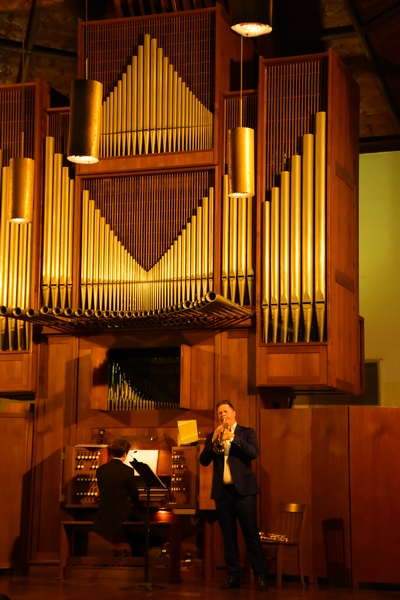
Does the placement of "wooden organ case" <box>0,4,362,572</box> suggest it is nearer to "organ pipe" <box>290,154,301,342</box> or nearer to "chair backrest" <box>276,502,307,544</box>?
"organ pipe" <box>290,154,301,342</box>

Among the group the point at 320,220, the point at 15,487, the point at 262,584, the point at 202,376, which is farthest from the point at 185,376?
the point at 262,584

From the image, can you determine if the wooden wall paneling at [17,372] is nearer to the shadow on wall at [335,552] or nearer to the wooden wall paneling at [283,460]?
the wooden wall paneling at [283,460]

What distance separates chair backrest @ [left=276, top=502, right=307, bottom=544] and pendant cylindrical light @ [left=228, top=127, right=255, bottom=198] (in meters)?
3.76

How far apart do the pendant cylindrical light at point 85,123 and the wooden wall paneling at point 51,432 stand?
15.5 feet

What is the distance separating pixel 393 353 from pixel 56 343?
15.9 feet

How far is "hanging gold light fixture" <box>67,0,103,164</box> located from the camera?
23.6ft

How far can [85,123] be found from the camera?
284 inches

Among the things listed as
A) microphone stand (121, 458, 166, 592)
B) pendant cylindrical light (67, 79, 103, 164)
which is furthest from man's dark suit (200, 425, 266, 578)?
pendant cylindrical light (67, 79, 103, 164)

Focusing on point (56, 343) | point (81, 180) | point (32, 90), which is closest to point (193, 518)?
point (56, 343)

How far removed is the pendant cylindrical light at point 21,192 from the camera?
858 cm

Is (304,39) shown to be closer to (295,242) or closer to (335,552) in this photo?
(295,242)

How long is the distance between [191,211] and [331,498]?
137 inches

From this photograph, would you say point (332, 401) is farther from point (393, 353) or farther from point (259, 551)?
point (259, 551)

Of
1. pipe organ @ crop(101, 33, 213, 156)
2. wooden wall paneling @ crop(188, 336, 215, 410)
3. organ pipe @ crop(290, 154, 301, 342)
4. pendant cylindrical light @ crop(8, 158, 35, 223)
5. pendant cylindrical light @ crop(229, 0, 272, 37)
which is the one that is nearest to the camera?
pendant cylindrical light @ crop(229, 0, 272, 37)
